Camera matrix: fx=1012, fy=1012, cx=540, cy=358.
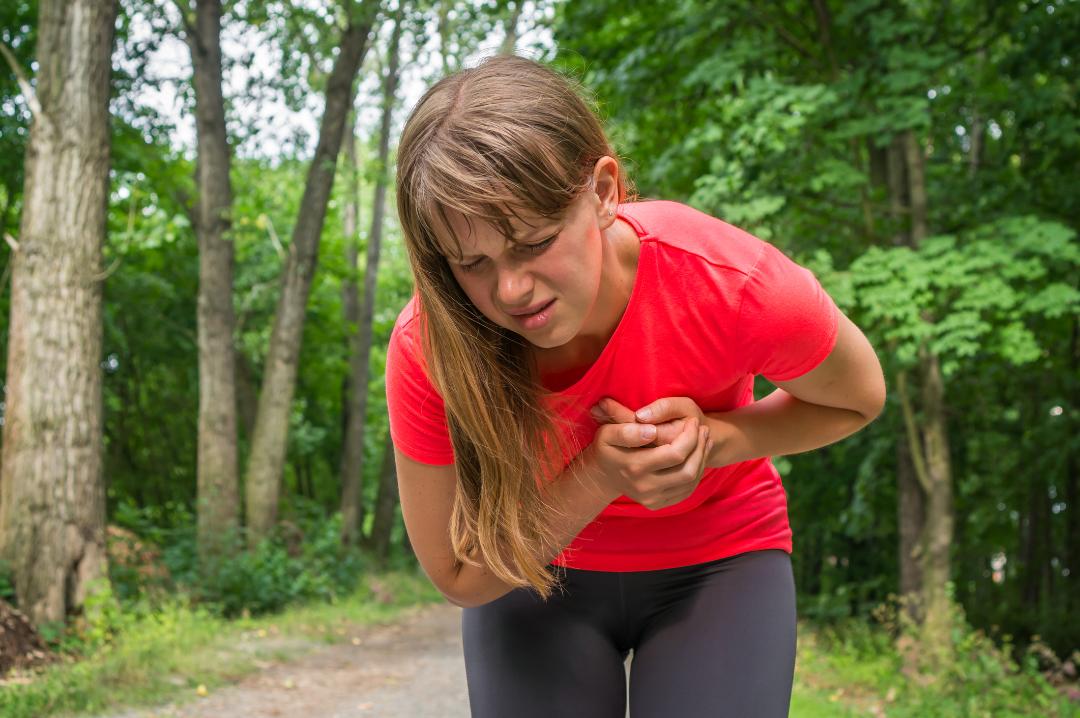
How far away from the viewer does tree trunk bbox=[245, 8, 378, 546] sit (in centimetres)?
1180

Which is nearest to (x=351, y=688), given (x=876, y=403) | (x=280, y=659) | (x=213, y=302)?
(x=280, y=659)

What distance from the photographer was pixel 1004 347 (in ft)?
22.8

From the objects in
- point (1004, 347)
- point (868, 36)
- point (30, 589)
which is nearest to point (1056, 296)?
point (1004, 347)

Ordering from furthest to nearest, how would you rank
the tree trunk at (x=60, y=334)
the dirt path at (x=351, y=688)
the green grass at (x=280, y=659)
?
the tree trunk at (x=60, y=334), the dirt path at (x=351, y=688), the green grass at (x=280, y=659)

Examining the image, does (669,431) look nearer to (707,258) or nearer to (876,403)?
(707,258)

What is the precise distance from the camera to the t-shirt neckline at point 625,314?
188 cm

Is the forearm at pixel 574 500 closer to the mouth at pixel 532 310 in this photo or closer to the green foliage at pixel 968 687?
the mouth at pixel 532 310

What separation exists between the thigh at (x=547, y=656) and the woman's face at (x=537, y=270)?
0.68 metres

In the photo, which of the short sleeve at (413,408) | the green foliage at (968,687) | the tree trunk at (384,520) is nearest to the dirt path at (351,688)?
the green foliage at (968,687)

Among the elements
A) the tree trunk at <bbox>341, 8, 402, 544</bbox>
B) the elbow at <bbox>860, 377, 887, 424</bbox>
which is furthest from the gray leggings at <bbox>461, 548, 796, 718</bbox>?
the tree trunk at <bbox>341, 8, 402, 544</bbox>

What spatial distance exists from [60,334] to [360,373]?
1112 centimetres

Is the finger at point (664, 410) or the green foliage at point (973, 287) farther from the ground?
the green foliage at point (973, 287)

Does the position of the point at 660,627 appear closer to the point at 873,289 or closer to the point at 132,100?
the point at 873,289

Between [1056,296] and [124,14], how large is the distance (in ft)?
34.9
